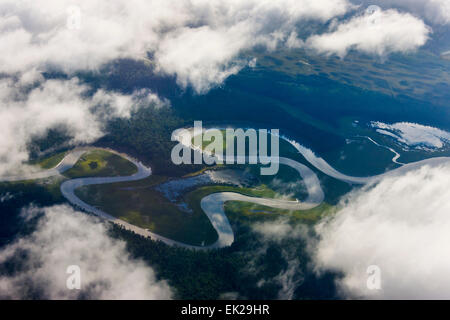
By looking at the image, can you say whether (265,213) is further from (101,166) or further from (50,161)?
(50,161)

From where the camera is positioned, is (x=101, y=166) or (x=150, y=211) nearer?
(x=150, y=211)

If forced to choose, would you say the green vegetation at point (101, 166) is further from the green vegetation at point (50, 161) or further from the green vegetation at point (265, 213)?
the green vegetation at point (265, 213)

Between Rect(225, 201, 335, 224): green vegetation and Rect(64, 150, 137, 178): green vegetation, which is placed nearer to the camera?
Rect(225, 201, 335, 224): green vegetation

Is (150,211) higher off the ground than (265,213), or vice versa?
(150,211)

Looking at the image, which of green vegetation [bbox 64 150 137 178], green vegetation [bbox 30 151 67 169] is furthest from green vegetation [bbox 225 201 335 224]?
green vegetation [bbox 30 151 67 169]

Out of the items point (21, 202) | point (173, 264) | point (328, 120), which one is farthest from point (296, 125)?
point (21, 202)

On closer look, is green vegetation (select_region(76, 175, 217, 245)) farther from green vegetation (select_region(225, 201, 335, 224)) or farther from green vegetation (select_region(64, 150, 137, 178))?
green vegetation (select_region(225, 201, 335, 224))

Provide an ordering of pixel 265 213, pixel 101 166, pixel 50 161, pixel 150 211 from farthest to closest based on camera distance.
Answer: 1. pixel 50 161
2. pixel 101 166
3. pixel 265 213
4. pixel 150 211

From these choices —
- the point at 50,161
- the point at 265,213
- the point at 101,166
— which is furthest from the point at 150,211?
the point at 50,161

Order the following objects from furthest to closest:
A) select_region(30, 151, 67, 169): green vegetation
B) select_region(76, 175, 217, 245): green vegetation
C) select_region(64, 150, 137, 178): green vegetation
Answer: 1. select_region(30, 151, 67, 169): green vegetation
2. select_region(64, 150, 137, 178): green vegetation
3. select_region(76, 175, 217, 245): green vegetation
